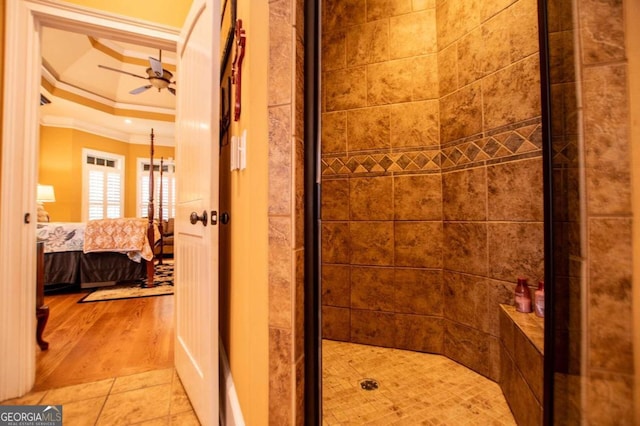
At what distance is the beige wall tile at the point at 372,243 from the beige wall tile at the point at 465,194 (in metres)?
0.43

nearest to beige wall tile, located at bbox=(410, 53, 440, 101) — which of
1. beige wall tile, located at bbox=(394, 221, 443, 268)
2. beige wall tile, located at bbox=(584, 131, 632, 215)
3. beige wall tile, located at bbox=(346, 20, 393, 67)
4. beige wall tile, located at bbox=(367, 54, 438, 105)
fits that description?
beige wall tile, located at bbox=(367, 54, 438, 105)

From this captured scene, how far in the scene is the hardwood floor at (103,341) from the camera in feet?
5.57

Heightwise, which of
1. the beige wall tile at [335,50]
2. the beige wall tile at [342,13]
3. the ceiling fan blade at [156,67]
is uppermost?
the ceiling fan blade at [156,67]

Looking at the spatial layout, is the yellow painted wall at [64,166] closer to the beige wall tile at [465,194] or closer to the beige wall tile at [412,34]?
the beige wall tile at [412,34]

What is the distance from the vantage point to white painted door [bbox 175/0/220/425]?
1110 mm

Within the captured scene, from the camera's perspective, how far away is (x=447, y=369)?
1.68 m

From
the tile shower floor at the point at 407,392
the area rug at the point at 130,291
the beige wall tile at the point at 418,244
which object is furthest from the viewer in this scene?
the area rug at the point at 130,291

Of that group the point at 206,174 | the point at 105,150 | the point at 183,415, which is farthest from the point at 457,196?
the point at 105,150

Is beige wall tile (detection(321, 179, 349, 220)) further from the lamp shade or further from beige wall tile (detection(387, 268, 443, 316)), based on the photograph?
the lamp shade

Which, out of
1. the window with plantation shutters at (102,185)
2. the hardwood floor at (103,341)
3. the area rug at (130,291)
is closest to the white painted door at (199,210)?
the hardwood floor at (103,341)

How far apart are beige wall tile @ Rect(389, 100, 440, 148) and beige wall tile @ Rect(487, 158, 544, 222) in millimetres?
504

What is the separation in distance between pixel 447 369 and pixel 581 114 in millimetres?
1690

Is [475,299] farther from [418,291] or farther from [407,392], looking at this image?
[407,392]

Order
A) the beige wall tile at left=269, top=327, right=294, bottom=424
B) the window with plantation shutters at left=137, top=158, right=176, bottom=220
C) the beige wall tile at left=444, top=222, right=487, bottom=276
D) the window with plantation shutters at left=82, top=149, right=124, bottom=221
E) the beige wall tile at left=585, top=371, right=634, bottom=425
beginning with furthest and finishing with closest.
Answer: the window with plantation shutters at left=137, top=158, right=176, bottom=220 < the window with plantation shutters at left=82, top=149, right=124, bottom=221 < the beige wall tile at left=444, top=222, right=487, bottom=276 < the beige wall tile at left=269, top=327, right=294, bottom=424 < the beige wall tile at left=585, top=371, right=634, bottom=425
